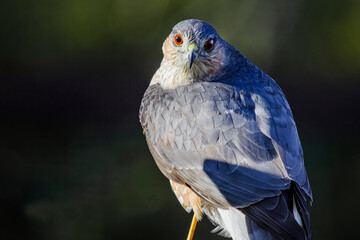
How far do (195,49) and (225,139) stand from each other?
0.44m

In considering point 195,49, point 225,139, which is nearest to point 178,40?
point 195,49

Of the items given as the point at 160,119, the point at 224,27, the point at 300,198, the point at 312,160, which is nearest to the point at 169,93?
the point at 160,119

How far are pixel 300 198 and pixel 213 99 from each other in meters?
0.54

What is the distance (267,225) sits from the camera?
1795mm

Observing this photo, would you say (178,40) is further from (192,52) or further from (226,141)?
(226,141)

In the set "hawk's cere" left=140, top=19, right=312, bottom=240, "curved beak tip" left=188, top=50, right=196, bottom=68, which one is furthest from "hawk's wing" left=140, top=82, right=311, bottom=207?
"curved beak tip" left=188, top=50, right=196, bottom=68

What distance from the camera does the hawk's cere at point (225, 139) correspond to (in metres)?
1.87

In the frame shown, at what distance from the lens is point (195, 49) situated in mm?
2154

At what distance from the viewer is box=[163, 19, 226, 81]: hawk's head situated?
84.5 inches

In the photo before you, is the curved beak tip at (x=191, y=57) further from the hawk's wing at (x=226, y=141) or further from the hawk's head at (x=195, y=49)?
the hawk's wing at (x=226, y=141)

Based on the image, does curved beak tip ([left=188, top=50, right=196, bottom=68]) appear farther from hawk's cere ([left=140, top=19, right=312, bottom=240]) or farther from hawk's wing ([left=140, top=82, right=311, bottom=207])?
hawk's wing ([left=140, top=82, right=311, bottom=207])

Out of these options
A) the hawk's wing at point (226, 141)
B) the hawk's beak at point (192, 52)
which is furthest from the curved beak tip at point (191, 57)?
the hawk's wing at point (226, 141)

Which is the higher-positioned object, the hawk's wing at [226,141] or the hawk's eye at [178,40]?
the hawk's eye at [178,40]

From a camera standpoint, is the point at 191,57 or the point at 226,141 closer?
the point at 226,141
